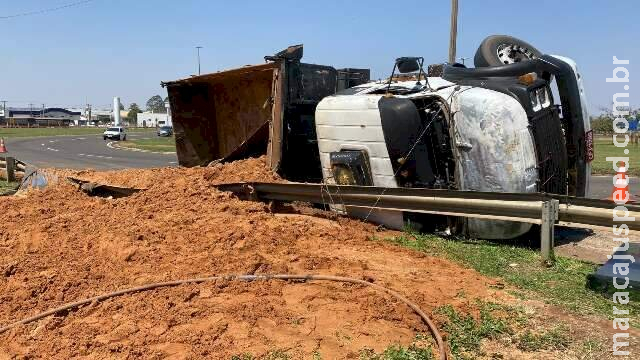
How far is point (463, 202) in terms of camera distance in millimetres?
5844

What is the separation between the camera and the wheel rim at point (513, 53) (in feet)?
22.4

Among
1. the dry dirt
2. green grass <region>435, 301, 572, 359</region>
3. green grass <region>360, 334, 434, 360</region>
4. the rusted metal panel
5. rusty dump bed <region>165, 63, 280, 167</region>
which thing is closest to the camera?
green grass <region>360, 334, 434, 360</region>

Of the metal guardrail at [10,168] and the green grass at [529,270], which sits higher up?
the metal guardrail at [10,168]

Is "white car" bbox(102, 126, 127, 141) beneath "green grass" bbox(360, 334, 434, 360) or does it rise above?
above

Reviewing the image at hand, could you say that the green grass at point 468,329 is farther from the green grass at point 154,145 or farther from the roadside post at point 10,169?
the green grass at point 154,145

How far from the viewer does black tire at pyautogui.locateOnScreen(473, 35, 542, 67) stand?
6.69 meters

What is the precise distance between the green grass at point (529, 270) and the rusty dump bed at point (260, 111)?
7.28ft

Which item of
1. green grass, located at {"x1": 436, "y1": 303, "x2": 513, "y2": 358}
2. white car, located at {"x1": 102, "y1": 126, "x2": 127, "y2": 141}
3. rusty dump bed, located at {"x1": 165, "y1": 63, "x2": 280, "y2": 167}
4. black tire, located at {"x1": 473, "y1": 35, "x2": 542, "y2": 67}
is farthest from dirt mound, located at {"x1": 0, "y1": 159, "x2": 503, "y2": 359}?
white car, located at {"x1": 102, "y1": 126, "x2": 127, "y2": 141}

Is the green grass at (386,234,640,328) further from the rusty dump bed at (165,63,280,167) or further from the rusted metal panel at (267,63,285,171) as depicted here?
the rusty dump bed at (165,63,280,167)

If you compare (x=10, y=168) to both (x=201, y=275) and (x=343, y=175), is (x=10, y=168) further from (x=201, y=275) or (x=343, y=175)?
(x=201, y=275)

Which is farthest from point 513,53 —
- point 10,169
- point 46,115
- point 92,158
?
point 46,115

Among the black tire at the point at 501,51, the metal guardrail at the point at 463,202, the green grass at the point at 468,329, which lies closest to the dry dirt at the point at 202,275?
the green grass at the point at 468,329

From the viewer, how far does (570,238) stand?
6.71 meters

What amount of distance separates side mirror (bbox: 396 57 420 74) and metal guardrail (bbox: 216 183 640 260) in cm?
155
